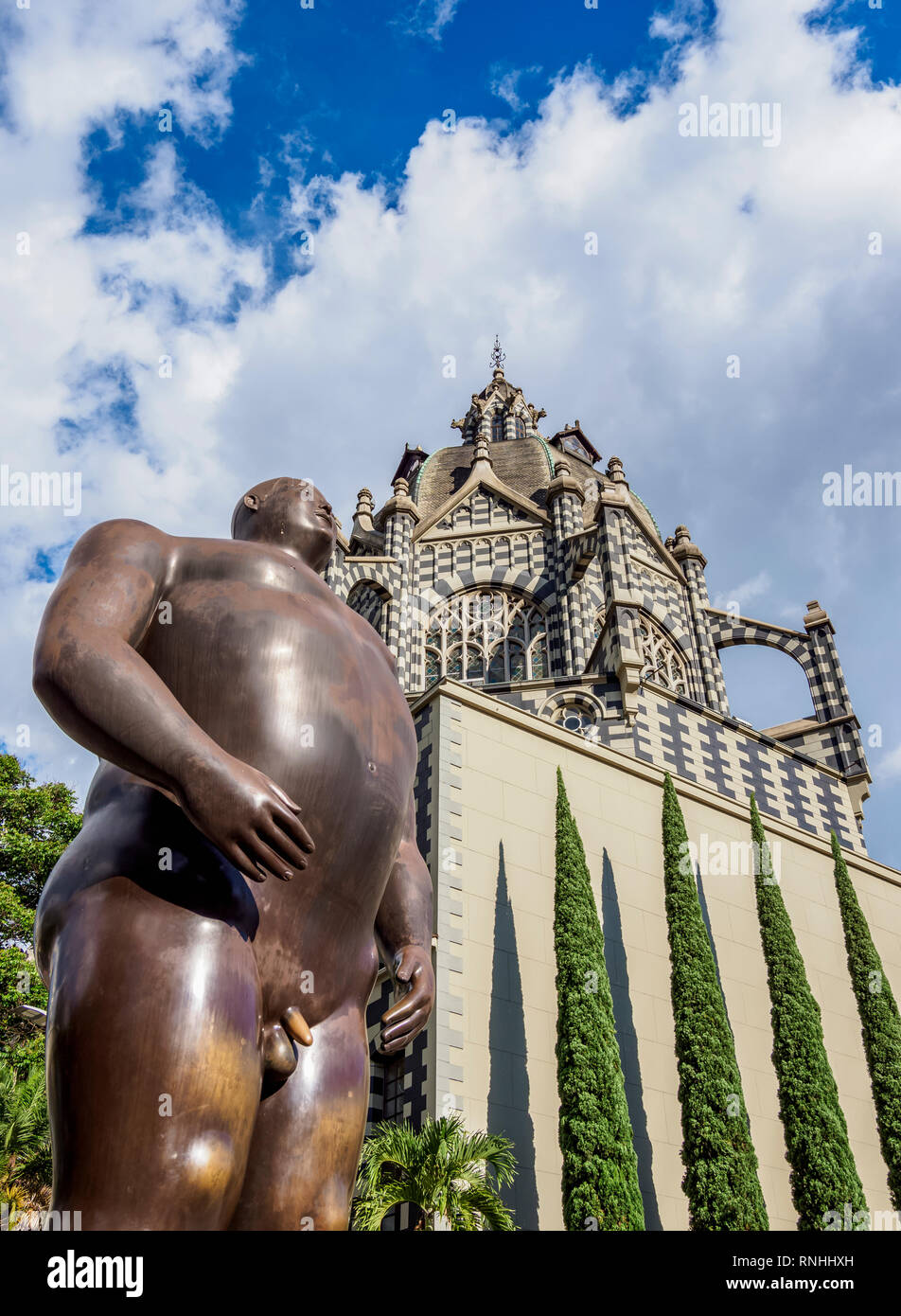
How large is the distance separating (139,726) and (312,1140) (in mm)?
1104

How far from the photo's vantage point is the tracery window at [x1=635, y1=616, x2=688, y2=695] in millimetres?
27969

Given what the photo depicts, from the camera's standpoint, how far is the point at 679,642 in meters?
29.3

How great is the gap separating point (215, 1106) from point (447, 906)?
41.8 ft

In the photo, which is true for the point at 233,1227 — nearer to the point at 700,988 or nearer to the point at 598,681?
the point at 700,988

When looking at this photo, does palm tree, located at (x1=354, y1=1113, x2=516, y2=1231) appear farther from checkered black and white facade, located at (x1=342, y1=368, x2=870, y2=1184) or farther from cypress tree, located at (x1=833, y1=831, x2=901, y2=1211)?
cypress tree, located at (x1=833, y1=831, x2=901, y2=1211)

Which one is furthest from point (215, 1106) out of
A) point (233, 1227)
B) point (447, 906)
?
point (447, 906)

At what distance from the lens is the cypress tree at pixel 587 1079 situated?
38.7 feet

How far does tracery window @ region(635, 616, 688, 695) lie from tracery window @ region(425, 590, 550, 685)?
111 inches

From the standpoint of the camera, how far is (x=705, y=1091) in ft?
43.2

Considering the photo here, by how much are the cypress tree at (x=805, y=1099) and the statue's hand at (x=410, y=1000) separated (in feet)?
38.9

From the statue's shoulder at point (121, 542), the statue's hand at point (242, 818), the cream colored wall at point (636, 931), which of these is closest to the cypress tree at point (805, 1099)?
the cream colored wall at point (636, 931)

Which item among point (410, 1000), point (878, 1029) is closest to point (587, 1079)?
point (878, 1029)

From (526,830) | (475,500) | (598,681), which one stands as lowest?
(526,830)

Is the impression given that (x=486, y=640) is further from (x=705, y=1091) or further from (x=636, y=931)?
(x=705, y=1091)
